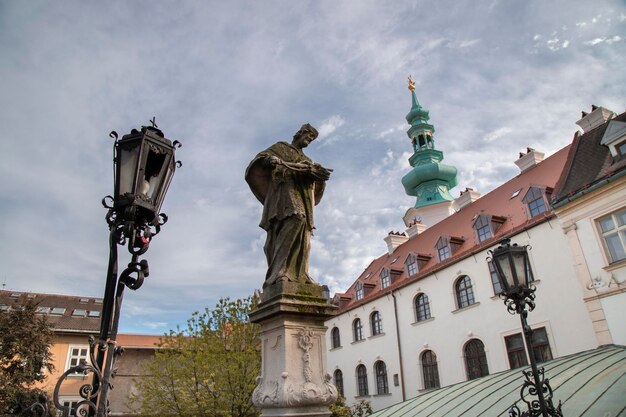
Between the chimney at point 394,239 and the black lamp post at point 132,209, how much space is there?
29447mm

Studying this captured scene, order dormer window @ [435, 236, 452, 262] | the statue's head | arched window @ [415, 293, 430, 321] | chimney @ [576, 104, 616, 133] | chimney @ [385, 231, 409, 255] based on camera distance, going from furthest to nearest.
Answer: chimney @ [385, 231, 409, 255] → arched window @ [415, 293, 430, 321] → dormer window @ [435, 236, 452, 262] → chimney @ [576, 104, 616, 133] → the statue's head

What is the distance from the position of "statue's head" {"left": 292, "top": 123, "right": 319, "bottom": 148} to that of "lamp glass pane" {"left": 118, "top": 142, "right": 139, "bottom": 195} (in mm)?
2753

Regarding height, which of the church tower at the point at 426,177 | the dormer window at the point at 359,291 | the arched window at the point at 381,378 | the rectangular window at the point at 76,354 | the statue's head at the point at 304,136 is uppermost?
the church tower at the point at 426,177

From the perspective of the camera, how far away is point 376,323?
26.4m

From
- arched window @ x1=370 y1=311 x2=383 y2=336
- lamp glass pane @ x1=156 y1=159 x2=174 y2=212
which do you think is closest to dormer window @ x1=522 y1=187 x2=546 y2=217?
arched window @ x1=370 y1=311 x2=383 y2=336

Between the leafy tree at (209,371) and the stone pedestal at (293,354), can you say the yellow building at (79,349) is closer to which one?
the leafy tree at (209,371)

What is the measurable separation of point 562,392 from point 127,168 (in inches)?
412

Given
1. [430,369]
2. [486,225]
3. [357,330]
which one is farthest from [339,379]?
[486,225]

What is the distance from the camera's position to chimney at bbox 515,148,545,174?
2238cm

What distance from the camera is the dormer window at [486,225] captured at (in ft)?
65.7

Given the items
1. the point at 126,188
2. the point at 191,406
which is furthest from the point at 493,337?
the point at 126,188

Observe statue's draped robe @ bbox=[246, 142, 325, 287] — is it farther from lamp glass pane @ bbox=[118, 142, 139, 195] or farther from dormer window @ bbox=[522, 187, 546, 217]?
dormer window @ bbox=[522, 187, 546, 217]

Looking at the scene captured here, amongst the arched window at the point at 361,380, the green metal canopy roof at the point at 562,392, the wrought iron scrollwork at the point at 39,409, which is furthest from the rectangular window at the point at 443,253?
the wrought iron scrollwork at the point at 39,409

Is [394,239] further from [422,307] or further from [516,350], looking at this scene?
[516,350]
